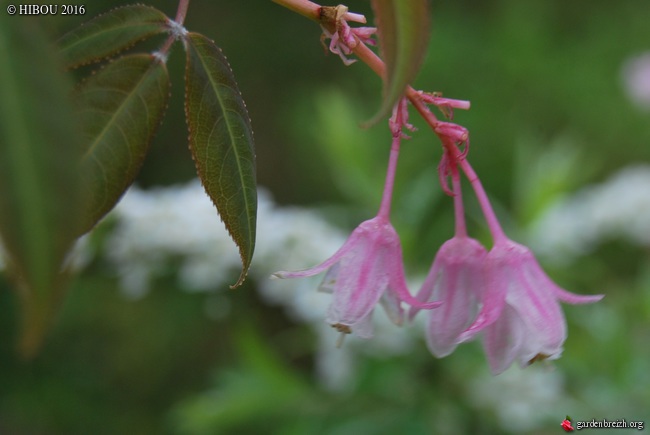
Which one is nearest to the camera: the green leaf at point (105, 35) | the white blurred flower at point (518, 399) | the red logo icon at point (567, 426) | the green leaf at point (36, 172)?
the green leaf at point (36, 172)

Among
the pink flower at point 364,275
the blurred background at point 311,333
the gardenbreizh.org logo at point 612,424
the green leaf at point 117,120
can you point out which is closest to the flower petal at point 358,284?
the pink flower at point 364,275

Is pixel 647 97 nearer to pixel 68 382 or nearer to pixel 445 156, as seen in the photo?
pixel 68 382

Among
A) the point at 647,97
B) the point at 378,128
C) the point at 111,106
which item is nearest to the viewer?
the point at 111,106

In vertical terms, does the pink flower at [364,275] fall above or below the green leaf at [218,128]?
below

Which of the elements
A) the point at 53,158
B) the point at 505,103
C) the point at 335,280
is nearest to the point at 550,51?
the point at 505,103

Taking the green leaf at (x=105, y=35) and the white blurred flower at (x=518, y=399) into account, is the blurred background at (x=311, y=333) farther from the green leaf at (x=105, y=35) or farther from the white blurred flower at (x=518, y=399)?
the green leaf at (x=105, y=35)

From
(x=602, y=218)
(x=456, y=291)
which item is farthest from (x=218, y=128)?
(x=602, y=218)
